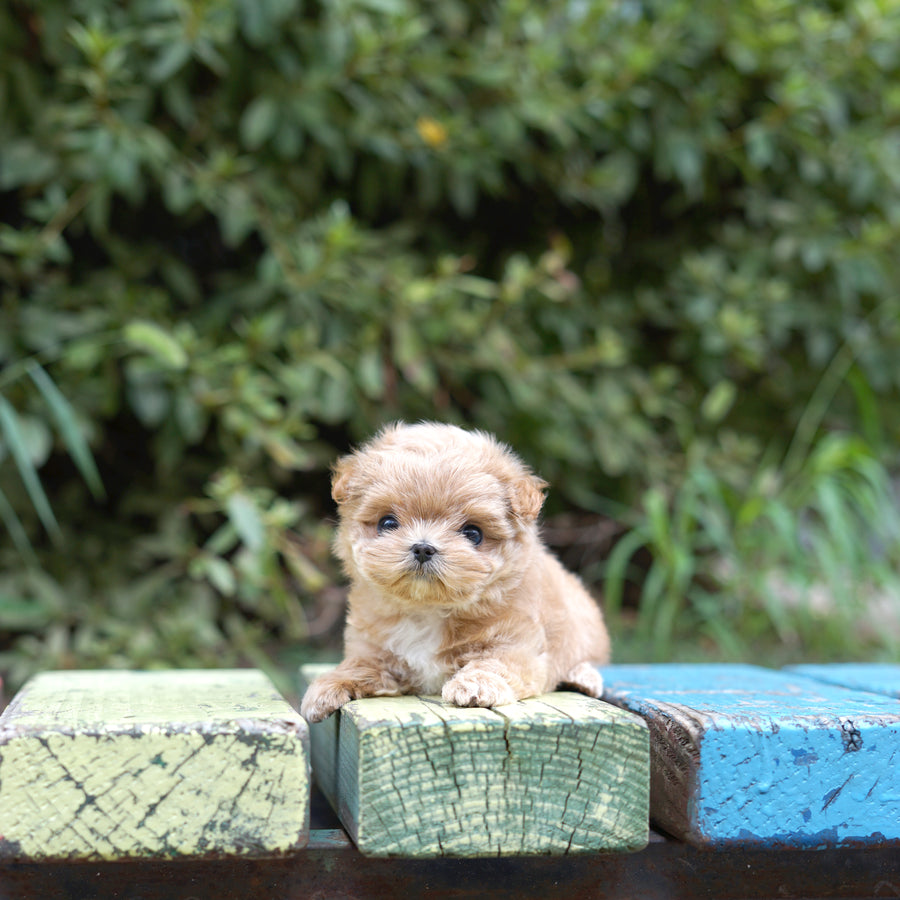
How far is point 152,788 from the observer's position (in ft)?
5.74

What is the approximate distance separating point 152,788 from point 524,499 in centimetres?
95

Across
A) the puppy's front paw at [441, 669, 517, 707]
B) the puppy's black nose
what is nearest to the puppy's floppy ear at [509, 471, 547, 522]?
the puppy's black nose

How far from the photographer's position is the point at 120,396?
4520 millimetres

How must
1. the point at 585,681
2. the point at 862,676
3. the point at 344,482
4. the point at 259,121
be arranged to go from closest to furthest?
the point at 344,482 → the point at 585,681 → the point at 862,676 → the point at 259,121

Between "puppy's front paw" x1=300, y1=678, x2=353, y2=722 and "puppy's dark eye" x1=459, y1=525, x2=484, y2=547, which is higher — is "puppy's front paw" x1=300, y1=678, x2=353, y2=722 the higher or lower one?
the lower one

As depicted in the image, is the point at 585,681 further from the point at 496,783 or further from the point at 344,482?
the point at 344,482

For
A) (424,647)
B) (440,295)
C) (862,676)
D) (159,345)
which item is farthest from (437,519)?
(440,295)

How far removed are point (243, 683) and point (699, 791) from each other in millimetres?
1246

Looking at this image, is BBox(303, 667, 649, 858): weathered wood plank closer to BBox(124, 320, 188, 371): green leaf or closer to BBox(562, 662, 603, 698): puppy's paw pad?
BBox(562, 662, 603, 698): puppy's paw pad

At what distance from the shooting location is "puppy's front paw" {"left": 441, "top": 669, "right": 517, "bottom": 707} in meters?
1.99

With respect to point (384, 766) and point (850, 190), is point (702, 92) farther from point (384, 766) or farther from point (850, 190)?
point (384, 766)

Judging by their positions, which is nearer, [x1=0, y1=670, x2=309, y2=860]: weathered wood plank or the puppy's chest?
[x1=0, y1=670, x2=309, y2=860]: weathered wood plank

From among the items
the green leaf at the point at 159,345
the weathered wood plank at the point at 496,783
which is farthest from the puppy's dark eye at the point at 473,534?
the green leaf at the point at 159,345

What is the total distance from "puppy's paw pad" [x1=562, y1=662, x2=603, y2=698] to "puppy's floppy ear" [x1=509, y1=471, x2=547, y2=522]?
432mm
